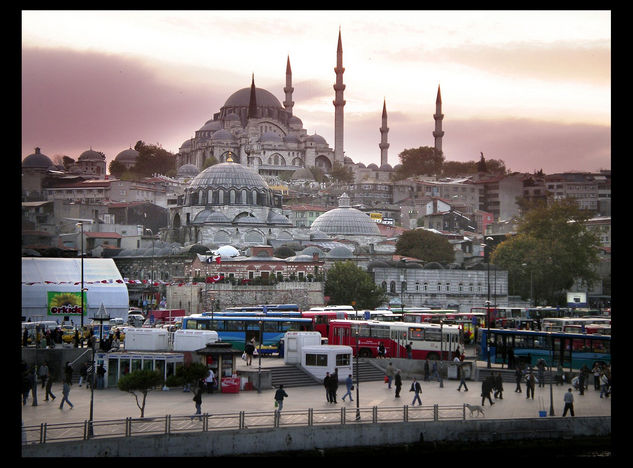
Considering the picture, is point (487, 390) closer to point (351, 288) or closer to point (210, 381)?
point (210, 381)

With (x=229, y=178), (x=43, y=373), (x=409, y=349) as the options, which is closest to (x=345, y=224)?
(x=229, y=178)

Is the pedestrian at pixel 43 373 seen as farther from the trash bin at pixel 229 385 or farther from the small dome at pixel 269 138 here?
the small dome at pixel 269 138

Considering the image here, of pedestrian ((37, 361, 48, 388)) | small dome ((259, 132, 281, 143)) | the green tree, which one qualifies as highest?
small dome ((259, 132, 281, 143))

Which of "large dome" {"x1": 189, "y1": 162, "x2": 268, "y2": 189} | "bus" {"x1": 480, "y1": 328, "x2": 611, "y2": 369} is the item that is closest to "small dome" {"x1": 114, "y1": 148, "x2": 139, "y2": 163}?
"large dome" {"x1": 189, "y1": 162, "x2": 268, "y2": 189}

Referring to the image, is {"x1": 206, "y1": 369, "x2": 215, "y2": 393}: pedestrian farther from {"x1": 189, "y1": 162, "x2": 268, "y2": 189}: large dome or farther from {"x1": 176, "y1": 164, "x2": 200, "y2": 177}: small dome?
{"x1": 176, "y1": 164, "x2": 200, "y2": 177}: small dome

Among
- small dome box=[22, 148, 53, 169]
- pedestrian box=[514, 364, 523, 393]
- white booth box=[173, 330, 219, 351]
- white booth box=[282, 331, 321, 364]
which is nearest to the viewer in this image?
pedestrian box=[514, 364, 523, 393]
